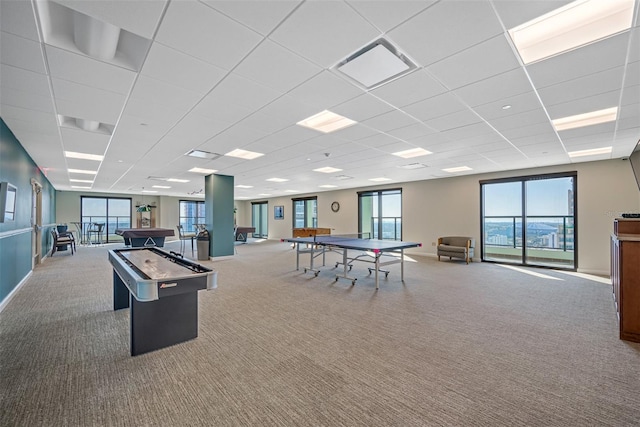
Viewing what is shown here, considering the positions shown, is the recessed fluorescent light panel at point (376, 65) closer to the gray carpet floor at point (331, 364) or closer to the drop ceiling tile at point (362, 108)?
the drop ceiling tile at point (362, 108)

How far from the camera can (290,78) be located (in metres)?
2.56

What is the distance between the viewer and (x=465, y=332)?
2980 mm

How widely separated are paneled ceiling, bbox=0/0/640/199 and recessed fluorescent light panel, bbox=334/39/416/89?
82 millimetres

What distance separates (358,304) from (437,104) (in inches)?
110

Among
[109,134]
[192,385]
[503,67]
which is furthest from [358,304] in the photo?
[109,134]

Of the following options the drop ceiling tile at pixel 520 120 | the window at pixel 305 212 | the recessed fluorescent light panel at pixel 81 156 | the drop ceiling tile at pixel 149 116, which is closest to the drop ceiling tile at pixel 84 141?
the recessed fluorescent light panel at pixel 81 156

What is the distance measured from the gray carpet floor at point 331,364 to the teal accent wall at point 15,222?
487 millimetres

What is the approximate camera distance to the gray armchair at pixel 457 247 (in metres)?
7.61

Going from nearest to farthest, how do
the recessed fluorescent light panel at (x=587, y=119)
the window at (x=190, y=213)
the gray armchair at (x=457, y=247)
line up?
the recessed fluorescent light panel at (x=587, y=119) → the gray armchair at (x=457, y=247) → the window at (x=190, y=213)

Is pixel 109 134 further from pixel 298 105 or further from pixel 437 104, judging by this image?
pixel 437 104

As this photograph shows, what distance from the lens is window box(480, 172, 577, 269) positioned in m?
6.72

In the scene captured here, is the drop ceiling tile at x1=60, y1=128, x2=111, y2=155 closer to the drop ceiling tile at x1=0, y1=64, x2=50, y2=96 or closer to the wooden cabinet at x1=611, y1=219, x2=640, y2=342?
the drop ceiling tile at x1=0, y1=64, x2=50, y2=96

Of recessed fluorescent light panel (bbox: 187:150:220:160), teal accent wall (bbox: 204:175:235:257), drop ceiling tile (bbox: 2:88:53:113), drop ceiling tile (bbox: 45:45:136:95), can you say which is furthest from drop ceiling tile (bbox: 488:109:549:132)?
teal accent wall (bbox: 204:175:235:257)

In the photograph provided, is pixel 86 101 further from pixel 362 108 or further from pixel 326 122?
pixel 362 108
